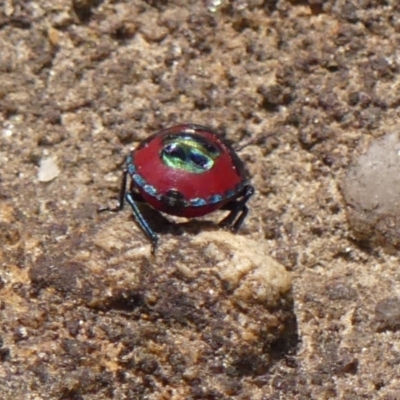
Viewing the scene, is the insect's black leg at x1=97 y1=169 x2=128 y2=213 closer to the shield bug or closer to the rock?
the shield bug

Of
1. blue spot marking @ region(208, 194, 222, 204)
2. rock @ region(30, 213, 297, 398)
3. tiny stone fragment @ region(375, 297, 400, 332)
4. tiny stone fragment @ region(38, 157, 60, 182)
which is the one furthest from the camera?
tiny stone fragment @ region(38, 157, 60, 182)

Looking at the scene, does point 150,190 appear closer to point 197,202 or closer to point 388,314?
point 197,202

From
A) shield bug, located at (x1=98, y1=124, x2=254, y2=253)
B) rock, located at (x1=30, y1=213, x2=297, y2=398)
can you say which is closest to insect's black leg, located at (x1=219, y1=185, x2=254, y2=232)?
shield bug, located at (x1=98, y1=124, x2=254, y2=253)

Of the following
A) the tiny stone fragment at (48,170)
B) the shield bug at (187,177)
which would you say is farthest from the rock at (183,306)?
the tiny stone fragment at (48,170)

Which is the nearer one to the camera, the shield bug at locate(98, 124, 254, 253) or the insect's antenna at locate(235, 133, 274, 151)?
the shield bug at locate(98, 124, 254, 253)

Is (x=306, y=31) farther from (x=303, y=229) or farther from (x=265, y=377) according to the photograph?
(x=265, y=377)

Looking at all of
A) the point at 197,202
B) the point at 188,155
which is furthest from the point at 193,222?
the point at 188,155

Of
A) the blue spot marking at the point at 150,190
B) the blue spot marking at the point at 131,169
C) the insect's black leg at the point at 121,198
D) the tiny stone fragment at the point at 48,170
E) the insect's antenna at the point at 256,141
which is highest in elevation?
the blue spot marking at the point at 150,190

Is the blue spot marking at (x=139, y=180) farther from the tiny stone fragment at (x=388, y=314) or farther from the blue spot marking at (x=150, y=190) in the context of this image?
the tiny stone fragment at (x=388, y=314)
